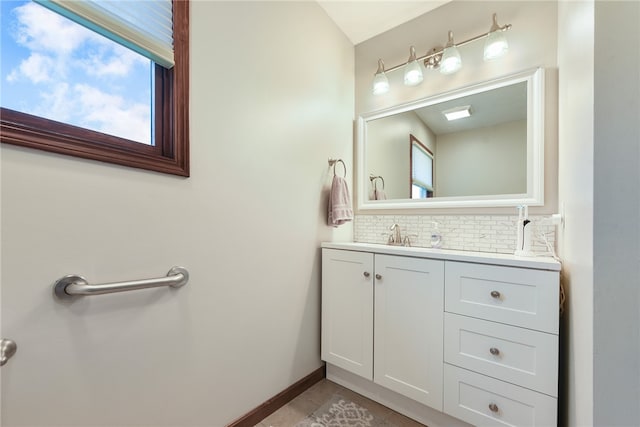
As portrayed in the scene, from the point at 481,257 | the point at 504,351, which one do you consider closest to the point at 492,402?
the point at 504,351

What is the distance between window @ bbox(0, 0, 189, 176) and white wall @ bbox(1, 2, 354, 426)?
4 cm

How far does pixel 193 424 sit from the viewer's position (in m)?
1.07

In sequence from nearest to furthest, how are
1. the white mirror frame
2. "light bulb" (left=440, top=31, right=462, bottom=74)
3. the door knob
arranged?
the door knob < the white mirror frame < "light bulb" (left=440, top=31, right=462, bottom=74)

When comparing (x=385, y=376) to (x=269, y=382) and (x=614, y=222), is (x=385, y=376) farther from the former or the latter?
(x=614, y=222)

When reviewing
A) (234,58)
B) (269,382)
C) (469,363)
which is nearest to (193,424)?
(269,382)

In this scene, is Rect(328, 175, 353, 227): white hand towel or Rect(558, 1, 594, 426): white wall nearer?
Rect(558, 1, 594, 426): white wall

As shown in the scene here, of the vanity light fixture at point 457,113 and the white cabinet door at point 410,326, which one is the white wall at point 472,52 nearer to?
the vanity light fixture at point 457,113

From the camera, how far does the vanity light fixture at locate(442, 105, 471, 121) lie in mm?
1620

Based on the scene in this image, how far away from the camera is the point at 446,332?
1224mm

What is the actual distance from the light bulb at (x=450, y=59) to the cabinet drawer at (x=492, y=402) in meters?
1.73

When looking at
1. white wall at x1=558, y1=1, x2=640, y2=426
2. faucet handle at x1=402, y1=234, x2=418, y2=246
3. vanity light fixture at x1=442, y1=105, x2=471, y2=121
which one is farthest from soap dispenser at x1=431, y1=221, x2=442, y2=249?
white wall at x1=558, y1=1, x2=640, y2=426

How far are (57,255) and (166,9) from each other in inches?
38.8

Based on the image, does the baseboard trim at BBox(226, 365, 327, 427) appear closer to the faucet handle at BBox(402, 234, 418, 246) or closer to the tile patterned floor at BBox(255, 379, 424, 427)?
the tile patterned floor at BBox(255, 379, 424, 427)

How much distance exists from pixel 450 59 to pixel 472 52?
0.46 ft
